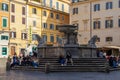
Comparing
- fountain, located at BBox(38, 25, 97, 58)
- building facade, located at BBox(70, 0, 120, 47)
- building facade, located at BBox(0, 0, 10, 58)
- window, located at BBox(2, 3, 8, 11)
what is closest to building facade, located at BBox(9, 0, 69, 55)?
building facade, located at BBox(0, 0, 10, 58)

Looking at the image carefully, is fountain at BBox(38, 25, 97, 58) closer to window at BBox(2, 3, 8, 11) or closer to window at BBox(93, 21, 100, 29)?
window at BBox(2, 3, 8, 11)

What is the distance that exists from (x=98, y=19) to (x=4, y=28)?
1930 cm

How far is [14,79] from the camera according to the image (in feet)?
62.3

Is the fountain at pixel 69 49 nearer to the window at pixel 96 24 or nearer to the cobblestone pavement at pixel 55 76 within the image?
the cobblestone pavement at pixel 55 76

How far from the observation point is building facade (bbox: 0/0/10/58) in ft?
206

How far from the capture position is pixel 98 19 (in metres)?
65.6

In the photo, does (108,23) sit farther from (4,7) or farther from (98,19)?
(4,7)

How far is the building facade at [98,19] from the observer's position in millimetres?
61938

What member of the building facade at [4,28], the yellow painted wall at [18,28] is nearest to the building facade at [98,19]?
the yellow painted wall at [18,28]

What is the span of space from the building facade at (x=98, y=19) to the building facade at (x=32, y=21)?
7.63m

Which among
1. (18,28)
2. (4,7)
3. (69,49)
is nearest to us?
(69,49)

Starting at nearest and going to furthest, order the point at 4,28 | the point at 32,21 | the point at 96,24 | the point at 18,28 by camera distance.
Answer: the point at 4,28, the point at 96,24, the point at 18,28, the point at 32,21

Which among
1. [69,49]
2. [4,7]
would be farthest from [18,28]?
[69,49]

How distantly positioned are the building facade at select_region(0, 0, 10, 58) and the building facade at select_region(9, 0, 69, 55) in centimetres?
108
